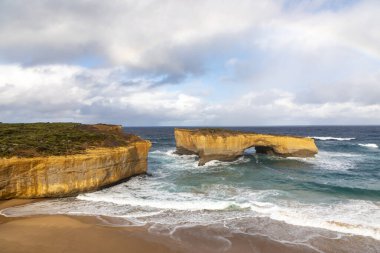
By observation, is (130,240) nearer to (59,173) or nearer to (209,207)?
(209,207)

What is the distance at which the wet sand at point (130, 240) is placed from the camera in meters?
12.8

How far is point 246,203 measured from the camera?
1880 cm

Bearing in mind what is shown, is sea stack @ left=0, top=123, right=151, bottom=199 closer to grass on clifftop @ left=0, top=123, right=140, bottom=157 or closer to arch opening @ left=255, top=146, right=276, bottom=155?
grass on clifftop @ left=0, top=123, right=140, bottom=157

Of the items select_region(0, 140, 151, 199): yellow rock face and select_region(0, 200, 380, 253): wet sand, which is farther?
select_region(0, 140, 151, 199): yellow rock face

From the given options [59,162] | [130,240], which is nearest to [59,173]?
[59,162]

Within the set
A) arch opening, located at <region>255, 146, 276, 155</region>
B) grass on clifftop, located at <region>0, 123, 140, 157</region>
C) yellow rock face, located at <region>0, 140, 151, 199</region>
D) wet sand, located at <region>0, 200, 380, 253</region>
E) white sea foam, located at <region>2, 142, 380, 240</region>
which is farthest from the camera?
arch opening, located at <region>255, 146, 276, 155</region>

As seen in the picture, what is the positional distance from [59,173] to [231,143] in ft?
69.6

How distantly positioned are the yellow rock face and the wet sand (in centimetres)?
333

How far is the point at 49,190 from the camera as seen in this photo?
62.9 feet

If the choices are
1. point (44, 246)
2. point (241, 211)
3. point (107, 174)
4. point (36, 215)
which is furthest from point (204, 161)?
point (44, 246)

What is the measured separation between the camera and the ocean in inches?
605

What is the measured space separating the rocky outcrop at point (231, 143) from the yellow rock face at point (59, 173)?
14.3 m

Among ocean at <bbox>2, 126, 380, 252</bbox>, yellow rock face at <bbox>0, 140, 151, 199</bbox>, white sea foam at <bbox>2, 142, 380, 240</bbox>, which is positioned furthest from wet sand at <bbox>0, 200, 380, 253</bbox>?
yellow rock face at <bbox>0, 140, 151, 199</bbox>

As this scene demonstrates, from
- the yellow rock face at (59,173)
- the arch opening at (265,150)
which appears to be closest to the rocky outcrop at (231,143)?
the arch opening at (265,150)
